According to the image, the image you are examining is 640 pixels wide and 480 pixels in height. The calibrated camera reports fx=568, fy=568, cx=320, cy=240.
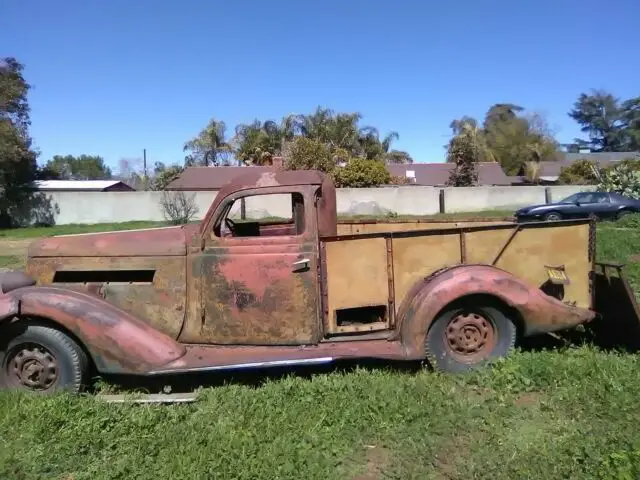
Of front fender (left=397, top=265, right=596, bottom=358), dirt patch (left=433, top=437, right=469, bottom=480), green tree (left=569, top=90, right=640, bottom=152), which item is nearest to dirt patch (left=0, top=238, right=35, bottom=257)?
front fender (left=397, top=265, right=596, bottom=358)

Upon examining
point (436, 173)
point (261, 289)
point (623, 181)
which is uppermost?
point (436, 173)

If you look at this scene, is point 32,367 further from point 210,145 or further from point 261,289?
point 210,145

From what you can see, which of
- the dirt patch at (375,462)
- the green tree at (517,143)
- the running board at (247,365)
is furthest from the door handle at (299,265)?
the green tree at (517,143)

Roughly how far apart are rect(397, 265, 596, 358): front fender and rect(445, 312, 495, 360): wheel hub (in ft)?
0.84

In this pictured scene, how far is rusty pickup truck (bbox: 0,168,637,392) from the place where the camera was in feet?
13.7

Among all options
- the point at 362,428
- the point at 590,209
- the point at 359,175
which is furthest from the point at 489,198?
the point at 362,428

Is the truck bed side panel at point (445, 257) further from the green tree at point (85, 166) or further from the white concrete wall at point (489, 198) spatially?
the green tree at point (85, 166)

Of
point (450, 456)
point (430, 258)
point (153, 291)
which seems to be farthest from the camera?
point (430, 258)

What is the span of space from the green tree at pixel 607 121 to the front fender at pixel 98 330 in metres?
83.0

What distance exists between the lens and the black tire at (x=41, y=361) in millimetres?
4176

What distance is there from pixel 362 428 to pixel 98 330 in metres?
2.03

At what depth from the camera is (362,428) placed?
3605 mm

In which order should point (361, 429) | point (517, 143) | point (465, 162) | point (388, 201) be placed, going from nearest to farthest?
point (361, 429)
point (388, 201)
point (465, 162)
point (517, 143)

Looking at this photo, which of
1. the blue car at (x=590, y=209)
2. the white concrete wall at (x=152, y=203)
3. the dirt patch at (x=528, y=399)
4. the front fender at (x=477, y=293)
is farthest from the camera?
the white concrete wall at (x=152, y=203)
